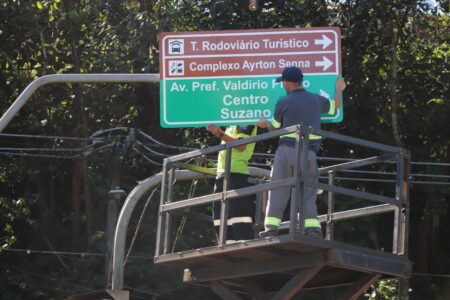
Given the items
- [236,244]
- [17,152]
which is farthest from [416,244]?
[236,244]

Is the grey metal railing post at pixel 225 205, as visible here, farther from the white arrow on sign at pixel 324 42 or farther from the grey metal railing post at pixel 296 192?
the white arrow on sign at pixel 324 42

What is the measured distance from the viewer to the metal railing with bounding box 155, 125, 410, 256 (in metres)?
10.1

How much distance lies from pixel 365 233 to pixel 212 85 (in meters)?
10.3

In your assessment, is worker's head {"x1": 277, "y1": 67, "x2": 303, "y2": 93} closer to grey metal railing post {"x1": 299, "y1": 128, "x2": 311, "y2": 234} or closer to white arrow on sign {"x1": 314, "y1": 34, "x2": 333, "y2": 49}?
grey metal railing post {"x1": 299, "y1": 128, "x2": 311, "y2": 234}

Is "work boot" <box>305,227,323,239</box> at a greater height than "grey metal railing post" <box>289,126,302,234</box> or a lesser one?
lesser

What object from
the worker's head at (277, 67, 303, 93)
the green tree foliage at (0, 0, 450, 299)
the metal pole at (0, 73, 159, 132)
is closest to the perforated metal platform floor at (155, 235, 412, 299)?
the worker's head at (277, 67, 303, 93)

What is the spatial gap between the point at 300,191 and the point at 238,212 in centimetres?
141

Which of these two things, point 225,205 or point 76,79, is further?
point 76,79

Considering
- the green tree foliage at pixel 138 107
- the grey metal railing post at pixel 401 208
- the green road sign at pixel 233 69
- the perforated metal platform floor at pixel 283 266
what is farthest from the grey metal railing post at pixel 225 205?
the green tree foliage at pixel 138 107

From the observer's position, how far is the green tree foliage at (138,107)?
21719mm

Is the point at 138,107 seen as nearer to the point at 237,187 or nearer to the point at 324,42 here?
the point at 324,42

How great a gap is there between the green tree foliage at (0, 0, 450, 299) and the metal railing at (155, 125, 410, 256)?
900cm

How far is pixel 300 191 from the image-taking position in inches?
Result: 397

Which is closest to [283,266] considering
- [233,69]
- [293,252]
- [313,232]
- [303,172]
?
[293,252]
